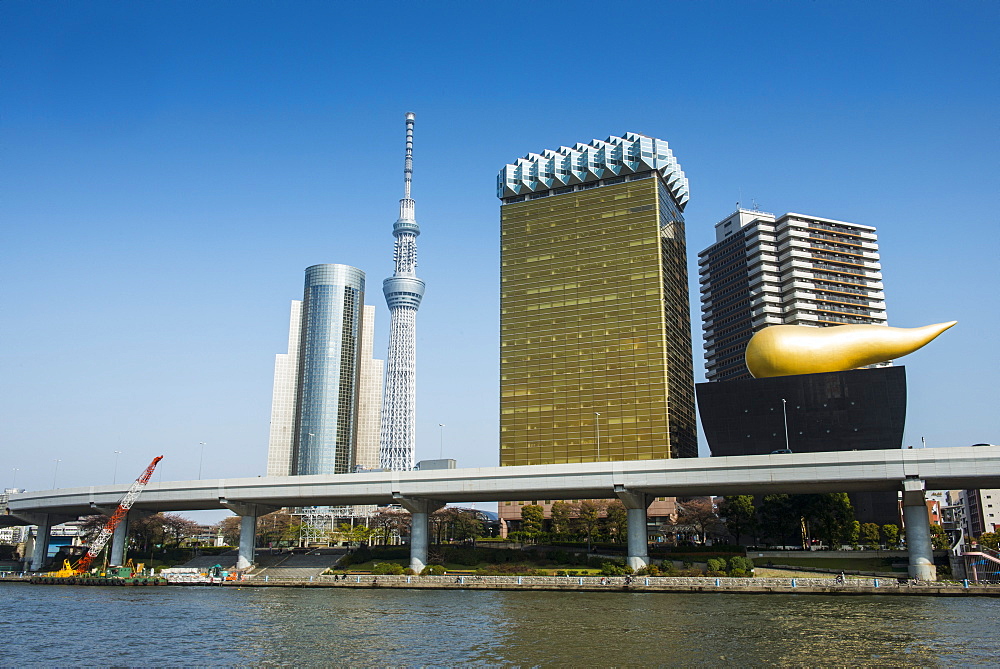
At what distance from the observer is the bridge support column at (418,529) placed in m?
94.2

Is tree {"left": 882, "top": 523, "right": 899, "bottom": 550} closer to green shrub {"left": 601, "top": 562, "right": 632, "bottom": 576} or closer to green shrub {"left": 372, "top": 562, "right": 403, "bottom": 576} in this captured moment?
green shrub {"left": 601, "top": 562, "right": 632, "bottom": 576}

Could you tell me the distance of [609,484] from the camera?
86.9 m

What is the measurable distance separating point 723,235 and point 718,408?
10805 cm

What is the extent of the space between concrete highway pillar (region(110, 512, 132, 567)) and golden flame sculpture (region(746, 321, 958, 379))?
8783 centimetres

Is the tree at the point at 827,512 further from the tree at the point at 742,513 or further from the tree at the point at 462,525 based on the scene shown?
the tree at the point at 462,525

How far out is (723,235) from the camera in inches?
7869

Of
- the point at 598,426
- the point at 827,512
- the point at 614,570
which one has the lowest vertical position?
the point at 614,570

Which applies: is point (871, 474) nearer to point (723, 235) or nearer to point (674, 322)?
point (674, 322)

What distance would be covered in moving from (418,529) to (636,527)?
2647 cm

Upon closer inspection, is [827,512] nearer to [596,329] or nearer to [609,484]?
[609,484]

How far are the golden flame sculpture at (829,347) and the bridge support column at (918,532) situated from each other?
20343 mm

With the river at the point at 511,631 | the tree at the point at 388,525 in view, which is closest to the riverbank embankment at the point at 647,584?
the river at the point at 511,631

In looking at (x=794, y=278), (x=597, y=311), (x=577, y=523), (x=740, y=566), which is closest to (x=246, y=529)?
(x=577, y=523)

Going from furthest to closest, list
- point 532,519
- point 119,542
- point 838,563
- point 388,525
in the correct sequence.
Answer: point 388,525
point 532,519
point 119,542
point 838,563
